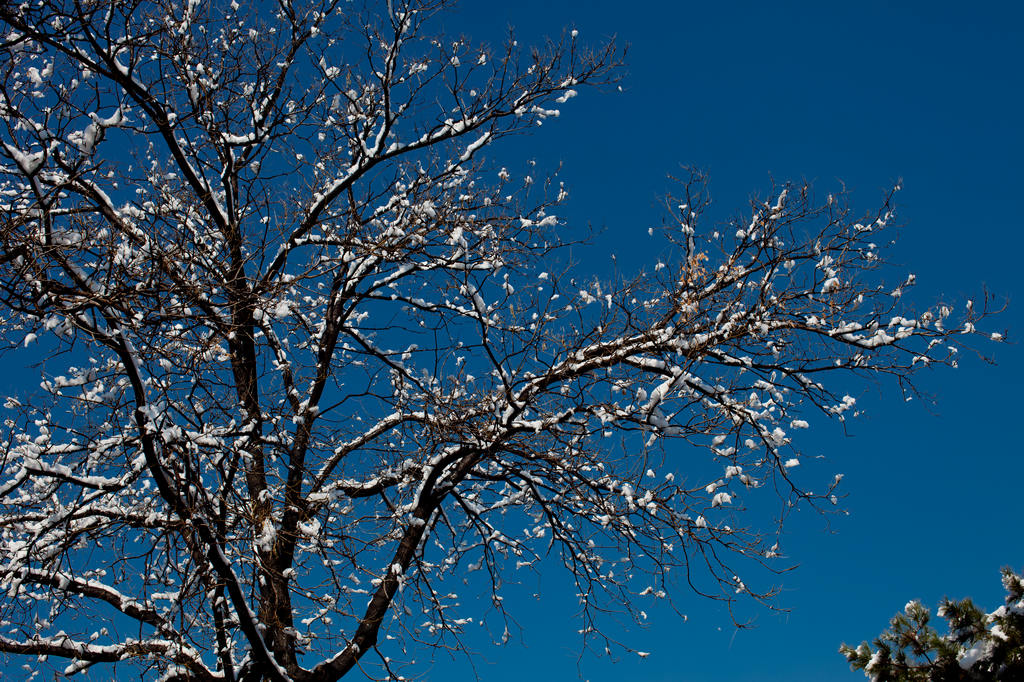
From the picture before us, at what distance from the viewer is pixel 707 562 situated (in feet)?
21.9

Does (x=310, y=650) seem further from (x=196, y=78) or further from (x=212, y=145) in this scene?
(x=196, y=78)

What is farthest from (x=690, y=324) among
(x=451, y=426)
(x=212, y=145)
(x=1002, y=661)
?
(x=212, y=145)

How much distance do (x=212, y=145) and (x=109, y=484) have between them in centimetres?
361

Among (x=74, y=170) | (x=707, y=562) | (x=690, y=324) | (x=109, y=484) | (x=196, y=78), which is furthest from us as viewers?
(x=196, y=78)

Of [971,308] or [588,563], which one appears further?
[588,563]

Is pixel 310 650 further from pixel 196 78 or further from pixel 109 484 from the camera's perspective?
pixel 196 78

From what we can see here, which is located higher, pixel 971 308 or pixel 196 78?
pixel 196 78

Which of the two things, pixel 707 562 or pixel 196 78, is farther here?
pixel 196 78

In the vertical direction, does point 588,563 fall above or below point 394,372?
below

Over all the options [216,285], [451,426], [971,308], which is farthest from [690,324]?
[216,285]

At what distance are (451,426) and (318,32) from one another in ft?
16.0

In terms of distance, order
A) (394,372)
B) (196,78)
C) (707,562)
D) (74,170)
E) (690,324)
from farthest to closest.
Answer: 1. (394,372)
2. (196,78)
3. (707,562)
4. (690,324)
5. (74,170)

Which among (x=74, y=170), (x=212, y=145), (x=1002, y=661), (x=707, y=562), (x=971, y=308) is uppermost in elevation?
(x=212, y=145)

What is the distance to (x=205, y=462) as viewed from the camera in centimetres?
563
